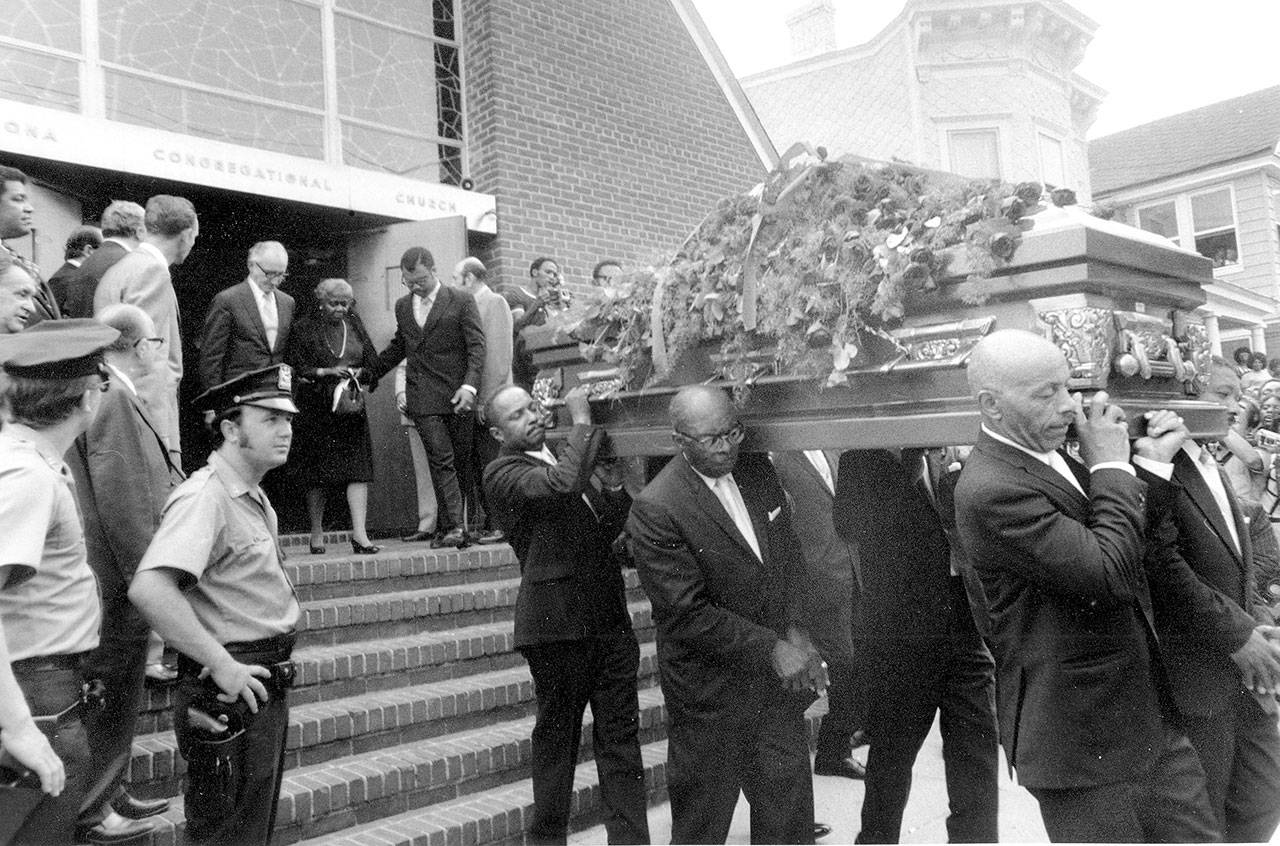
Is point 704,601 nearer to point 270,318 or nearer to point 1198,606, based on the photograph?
point 1198,606

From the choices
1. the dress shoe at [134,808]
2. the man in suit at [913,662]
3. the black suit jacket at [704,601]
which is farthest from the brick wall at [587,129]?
the dress shoe at [134,808]

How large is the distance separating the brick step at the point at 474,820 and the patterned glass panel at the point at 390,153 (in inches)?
208

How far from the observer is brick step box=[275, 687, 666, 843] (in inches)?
137

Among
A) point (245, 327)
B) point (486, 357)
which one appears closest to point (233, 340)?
point (245, 327)

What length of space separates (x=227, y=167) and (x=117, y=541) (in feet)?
14.3

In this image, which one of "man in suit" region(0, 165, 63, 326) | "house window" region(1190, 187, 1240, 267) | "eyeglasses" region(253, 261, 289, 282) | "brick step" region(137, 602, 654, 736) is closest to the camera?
"man in suit" region(0, 165, 63, 326)

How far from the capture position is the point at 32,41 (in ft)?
20.3

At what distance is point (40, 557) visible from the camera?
2033 mm

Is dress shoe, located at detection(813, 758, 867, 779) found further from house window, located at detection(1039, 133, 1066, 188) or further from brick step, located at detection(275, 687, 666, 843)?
house window, located at detection(1039, 133, 1066, 188)

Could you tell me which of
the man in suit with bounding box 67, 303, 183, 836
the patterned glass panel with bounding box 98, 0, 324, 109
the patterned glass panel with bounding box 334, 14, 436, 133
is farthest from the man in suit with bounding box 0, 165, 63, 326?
the patterned glass panel with bounding box 334, 14, 436, 133

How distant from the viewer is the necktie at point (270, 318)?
5398 millimetres

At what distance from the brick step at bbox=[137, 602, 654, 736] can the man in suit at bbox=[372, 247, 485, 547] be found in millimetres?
1105

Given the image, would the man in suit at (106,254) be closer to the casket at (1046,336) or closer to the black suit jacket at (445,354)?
the black suit jacket at (445,354)

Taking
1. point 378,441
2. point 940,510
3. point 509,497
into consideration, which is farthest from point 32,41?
point 940,510
